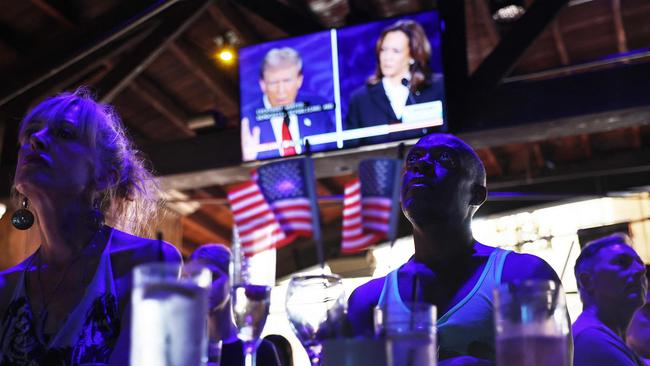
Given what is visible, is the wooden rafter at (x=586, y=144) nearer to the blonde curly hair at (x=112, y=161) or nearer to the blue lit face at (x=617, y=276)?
the blue lit face at (x=617, y=276)

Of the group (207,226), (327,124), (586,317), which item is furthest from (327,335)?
(207,226)

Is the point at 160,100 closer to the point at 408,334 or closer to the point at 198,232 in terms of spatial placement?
the point at 198,232

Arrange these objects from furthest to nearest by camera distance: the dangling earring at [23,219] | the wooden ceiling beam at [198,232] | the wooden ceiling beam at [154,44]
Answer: the wooden ceiling beam at [198,232] → the wooden ceiling beam at [154,44] → the dangling earring at [23,219]

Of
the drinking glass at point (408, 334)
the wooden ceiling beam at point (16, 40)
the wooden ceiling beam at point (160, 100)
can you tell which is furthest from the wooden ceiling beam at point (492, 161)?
the drinking glass at point (408, 334)

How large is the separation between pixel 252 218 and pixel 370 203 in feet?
2.89

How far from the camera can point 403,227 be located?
7.48 m

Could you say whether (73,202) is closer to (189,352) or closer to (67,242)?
(67,242)

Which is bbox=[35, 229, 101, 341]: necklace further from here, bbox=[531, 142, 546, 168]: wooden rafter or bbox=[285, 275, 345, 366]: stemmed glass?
bbox=[531, 142, 546, 168]: wooden rafter

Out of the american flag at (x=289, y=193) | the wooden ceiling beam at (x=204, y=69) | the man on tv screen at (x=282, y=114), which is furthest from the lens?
the wooden ceiling beam at (x=204, y=69)

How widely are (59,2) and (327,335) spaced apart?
480 cm

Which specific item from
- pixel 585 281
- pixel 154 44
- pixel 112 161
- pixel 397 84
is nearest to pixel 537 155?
pixel 397 84

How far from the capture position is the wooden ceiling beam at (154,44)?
16.1ft

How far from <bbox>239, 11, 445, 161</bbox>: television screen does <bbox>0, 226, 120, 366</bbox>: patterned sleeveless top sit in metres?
2.88

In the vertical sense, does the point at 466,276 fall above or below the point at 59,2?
below
